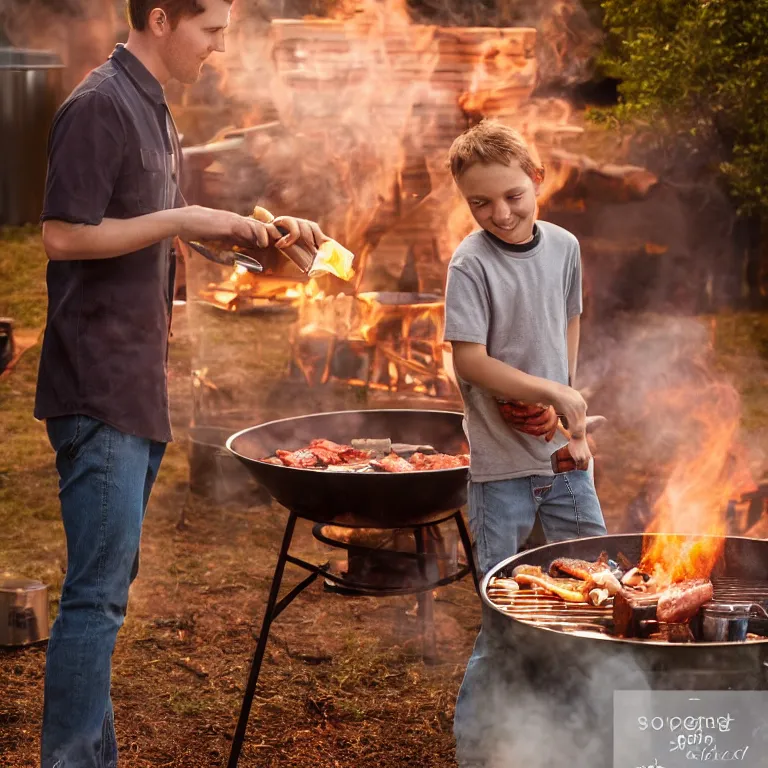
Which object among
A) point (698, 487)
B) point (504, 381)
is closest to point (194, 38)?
point (504, 381)

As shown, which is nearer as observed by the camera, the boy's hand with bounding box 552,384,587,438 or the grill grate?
the grill grate

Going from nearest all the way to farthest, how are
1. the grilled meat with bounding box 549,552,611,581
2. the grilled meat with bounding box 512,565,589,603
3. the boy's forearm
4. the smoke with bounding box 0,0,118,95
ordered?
the grilled meat with bounding box 512,565,589,603 < the grilled meat with bounding box 549,552,611,581 < the boy's forearm < the smoke with bounding box 0,0,118,95

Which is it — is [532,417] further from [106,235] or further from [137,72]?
[137,72]

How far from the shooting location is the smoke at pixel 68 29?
39.2ft

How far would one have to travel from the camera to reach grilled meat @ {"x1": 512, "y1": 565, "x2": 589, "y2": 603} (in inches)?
110

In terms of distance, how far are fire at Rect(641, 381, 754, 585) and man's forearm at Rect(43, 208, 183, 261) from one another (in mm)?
1653

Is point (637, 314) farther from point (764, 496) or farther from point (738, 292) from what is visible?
point (764, 496)

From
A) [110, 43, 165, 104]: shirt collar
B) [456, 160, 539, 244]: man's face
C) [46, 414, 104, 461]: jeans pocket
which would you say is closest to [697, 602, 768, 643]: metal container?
[456, 160, 539, 244]: man's face

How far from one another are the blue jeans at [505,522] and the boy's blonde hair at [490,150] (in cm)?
99

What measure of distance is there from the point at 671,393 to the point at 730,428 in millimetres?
554

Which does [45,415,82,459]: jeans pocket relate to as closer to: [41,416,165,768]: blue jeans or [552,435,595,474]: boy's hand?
[41,416,165,768]: blue jeans

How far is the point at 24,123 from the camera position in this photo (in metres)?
13.3

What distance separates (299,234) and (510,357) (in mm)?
763

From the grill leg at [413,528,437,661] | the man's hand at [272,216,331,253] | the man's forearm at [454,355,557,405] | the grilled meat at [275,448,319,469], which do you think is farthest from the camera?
the grill leg at [413,528,437,661]
